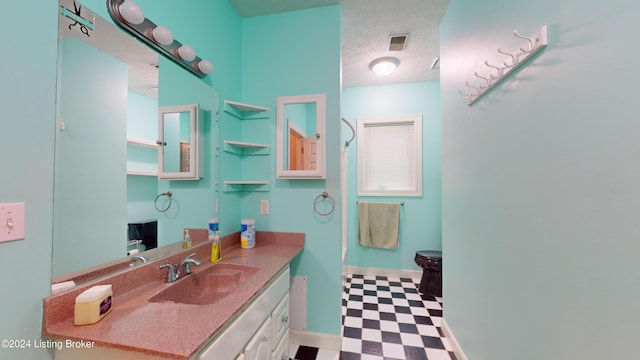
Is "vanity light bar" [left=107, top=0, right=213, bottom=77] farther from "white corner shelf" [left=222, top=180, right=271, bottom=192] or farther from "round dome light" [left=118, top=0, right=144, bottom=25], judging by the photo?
"white corner shelf" [left=222, top=180, right=271, bottom=192]

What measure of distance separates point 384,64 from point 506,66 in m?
1.72

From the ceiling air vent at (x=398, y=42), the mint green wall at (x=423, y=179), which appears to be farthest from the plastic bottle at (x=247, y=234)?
the ceiling air vent at (x=398, y=42)

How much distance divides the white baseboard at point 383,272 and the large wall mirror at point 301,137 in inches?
78.8

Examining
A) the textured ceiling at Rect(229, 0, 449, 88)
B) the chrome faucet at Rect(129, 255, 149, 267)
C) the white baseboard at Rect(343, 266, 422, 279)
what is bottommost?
the white baseboard at Rect(343, 266, 422, 279)

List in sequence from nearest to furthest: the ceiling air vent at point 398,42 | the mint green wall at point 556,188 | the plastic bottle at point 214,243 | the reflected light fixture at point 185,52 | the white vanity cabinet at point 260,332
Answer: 1. the mint green wall at point 556,188
2. the white vanity cabinet at point 260,332
3. the reflected light fixture at point 185,52
4. the plastic bottle at point 214,243
5. the ceiling air vent at point 398,42

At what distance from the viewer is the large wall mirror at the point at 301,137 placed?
1737mm

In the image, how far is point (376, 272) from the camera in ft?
10.5

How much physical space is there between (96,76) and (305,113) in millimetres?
1198

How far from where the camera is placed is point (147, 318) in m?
0.80

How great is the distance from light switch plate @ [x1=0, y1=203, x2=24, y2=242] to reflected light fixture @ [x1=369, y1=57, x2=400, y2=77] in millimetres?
2858

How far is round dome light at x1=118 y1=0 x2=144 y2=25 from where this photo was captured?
987 mm

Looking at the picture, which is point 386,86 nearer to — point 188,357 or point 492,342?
point 492,342

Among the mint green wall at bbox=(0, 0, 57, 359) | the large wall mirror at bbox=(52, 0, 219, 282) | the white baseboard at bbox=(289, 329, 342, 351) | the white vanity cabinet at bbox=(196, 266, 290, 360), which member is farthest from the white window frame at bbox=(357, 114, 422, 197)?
the mint green wall at bbox=(0, 0, 57, 359)

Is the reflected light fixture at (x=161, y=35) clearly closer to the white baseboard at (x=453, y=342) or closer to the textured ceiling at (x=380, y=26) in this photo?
the textured ceiling at (x=380, y=26)
